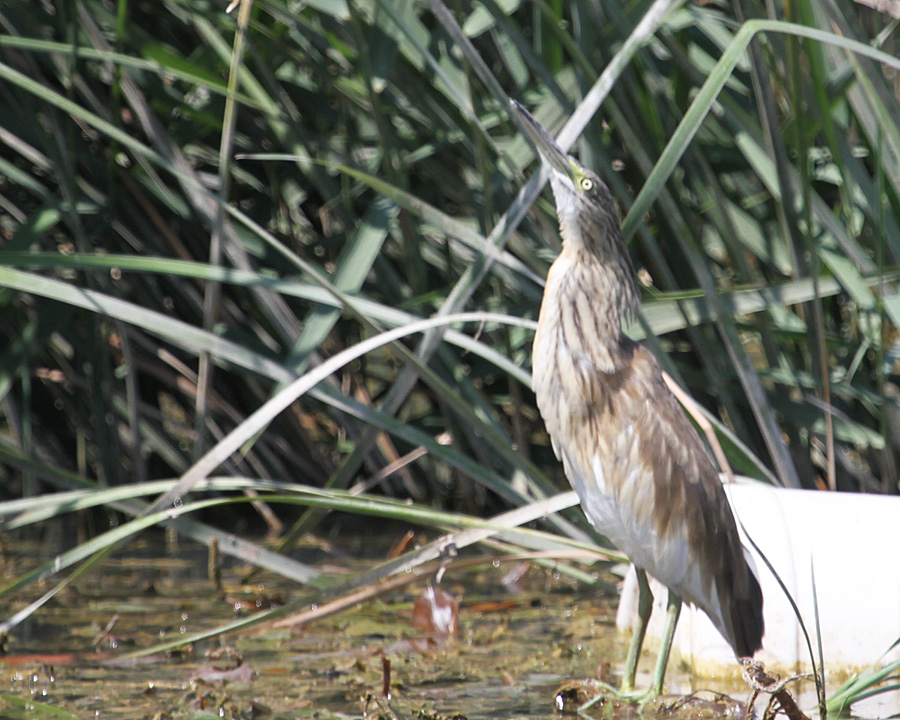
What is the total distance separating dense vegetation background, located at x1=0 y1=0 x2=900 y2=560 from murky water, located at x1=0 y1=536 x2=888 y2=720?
0.35 m

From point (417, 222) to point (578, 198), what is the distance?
1101 mm

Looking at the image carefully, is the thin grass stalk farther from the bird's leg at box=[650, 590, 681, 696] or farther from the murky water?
the bird's leg at box=[650, 590, 681, 696]

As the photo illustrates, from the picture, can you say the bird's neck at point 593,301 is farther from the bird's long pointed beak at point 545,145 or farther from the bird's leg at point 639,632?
the bird's leg at point 639,632

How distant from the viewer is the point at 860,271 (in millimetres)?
2965

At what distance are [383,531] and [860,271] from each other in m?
2.03

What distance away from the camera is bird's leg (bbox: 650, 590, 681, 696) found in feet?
7.72

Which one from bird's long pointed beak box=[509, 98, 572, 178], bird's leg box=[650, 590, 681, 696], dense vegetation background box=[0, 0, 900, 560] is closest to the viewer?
bird's leg box=[650, 590, 681, 696]

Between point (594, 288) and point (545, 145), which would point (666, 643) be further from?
point (545, 145)

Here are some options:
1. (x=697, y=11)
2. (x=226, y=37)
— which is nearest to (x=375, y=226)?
(x=226, y=37)

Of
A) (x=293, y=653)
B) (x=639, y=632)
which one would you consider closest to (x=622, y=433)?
(x=639, y=632)

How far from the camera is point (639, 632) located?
2.42 metres

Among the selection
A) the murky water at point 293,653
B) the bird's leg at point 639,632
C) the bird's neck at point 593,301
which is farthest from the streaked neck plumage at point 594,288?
the murky water at point 293,653

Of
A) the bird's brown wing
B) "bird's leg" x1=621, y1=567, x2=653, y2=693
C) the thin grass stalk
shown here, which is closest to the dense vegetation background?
the thin grass stalk

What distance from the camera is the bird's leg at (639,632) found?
2385mm
